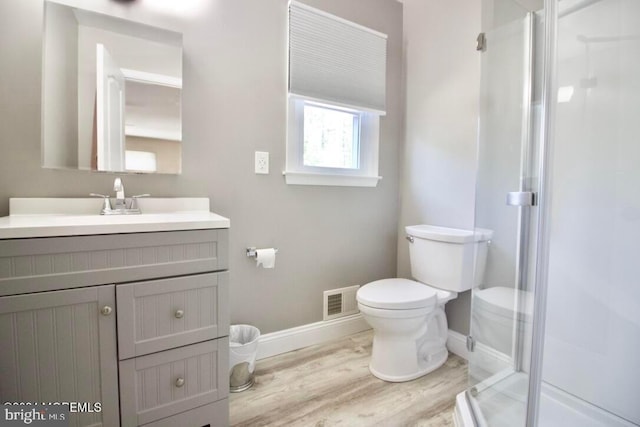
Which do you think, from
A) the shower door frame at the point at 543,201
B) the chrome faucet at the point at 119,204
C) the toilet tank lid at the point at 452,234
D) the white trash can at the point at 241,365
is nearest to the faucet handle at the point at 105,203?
the chrome faucet at the point at 119,204

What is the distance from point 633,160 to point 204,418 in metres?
1.89

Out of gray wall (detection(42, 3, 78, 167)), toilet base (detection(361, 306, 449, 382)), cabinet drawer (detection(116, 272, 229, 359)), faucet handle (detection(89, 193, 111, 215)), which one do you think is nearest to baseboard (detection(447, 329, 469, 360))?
toilet base (detection(361, 306, 449, 382))

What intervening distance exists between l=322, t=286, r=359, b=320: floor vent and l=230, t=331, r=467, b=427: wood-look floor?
260 millimetres

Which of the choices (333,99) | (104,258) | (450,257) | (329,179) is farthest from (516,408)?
(333,99)

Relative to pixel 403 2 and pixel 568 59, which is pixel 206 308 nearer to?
pixel 568 59

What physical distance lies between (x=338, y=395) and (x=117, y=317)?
104cm

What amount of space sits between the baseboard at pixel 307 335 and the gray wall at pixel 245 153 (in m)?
0.05

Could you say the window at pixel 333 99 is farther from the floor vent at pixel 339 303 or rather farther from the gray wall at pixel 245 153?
the floor vent at pixel 339 303

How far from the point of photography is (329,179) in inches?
76.8

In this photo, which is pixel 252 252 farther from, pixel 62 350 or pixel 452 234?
pixel 452 234

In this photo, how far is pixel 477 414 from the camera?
1236 millimetres

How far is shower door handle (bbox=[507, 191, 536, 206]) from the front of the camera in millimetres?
1093

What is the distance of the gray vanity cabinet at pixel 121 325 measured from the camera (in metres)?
0.89

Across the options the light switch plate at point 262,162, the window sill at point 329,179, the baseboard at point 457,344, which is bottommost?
the baseboard at point 457,344
